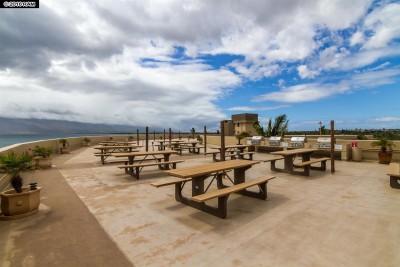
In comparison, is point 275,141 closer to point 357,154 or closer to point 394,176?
point 357,154

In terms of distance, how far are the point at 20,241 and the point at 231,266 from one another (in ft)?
9.65

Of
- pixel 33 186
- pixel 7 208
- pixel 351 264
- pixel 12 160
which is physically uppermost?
pixel 12 160

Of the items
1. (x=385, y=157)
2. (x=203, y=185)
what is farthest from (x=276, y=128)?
(x=203, y=185)

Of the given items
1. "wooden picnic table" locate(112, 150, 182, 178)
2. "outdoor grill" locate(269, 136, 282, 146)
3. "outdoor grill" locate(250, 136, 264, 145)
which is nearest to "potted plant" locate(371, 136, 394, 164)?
"outdoor grill" locate(269, 136, 282, 146)

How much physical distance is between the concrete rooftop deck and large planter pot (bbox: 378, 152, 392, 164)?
4.50 metres

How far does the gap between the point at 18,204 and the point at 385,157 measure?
1213 cm

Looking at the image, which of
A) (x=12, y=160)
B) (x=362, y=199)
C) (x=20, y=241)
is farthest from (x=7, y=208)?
(x=362, y=199)

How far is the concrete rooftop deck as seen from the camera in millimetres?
2738

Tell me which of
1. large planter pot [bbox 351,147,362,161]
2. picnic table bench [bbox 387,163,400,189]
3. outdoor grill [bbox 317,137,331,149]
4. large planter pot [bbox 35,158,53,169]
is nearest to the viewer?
picnic table bench [bbox 387,163,400,189]

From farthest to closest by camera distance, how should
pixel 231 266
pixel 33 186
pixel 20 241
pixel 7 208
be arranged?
pixel 33 186
pixel 7 208
pixel 20 241
pixel 231 266

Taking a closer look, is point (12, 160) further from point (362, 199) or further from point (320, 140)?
point (320, 140)

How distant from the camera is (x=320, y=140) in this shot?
11.2 meters

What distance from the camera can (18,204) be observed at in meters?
4.01

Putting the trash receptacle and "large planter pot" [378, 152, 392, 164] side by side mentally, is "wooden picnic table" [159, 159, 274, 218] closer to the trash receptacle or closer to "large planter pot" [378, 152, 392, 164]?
"large planter pot" [378, 152, 392, 164]
